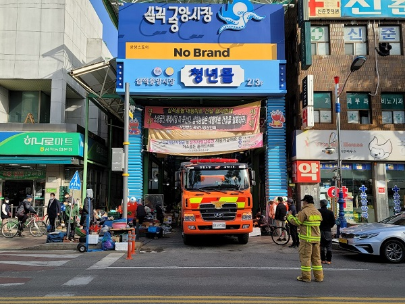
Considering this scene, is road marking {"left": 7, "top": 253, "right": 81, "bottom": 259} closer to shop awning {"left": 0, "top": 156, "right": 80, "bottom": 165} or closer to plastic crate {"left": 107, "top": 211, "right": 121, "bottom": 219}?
shop awning {"left": 0, "top": 156, "right": 80, "bottom": 165}

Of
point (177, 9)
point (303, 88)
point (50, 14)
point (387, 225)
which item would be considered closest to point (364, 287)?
point (387, 225)

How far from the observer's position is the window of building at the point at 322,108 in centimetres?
1928

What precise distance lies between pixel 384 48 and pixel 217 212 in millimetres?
13253

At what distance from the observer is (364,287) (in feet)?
23.3

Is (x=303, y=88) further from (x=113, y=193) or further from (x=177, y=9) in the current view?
(x=113, y=193)

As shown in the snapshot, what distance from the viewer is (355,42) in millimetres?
19672

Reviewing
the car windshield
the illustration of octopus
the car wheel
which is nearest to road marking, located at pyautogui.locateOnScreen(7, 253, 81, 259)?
the car wheel

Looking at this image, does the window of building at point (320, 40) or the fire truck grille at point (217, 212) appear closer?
the fire truck grille at point (217, 212)

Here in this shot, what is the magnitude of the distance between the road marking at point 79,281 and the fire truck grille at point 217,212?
16.7 ft

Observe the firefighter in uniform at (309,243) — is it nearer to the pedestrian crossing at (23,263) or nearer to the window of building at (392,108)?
the pedestrian crossing at (23,263)

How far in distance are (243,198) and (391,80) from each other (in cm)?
1198

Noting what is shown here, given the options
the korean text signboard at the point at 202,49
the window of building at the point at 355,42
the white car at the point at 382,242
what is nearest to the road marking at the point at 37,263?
the white car at the point at 382,242

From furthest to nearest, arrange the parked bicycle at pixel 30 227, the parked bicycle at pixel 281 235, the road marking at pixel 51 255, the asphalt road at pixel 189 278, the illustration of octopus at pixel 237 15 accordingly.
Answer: the illustration of octopus at pixel 237 15 < the parked bicycle at pixel 30 227 < the parked bicycle at pixel 281 235 < the road marking at pixel 51 255 < the asphalt road at pixel 189 278

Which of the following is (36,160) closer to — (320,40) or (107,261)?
(107,261)
